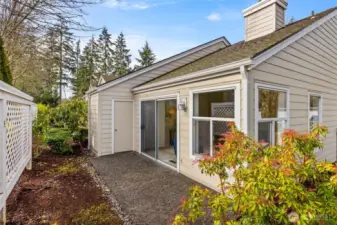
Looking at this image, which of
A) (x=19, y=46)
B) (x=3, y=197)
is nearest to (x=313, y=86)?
(x=3, y=197)

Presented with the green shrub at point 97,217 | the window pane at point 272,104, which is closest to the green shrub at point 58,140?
the green shrub at point 97,217

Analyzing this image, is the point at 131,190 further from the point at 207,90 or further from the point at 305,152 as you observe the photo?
the point at 305,152

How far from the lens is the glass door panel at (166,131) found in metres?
6.65

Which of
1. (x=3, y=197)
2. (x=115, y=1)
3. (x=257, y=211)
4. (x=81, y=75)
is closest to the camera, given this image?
(x=257, y=211)

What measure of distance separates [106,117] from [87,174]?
255 cm

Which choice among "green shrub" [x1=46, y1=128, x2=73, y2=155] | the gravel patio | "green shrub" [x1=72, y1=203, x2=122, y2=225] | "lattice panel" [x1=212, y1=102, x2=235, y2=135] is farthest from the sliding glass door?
"green shrub" [x1=46, y1=128, x2=73, y2=155]

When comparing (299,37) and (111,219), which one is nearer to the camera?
(111,219)

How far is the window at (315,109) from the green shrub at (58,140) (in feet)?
28.8

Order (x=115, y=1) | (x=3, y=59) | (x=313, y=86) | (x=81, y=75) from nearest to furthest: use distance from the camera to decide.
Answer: (x=115, y=1), (x=313, y=86), (x=3, y=59), (x=81, y=75)

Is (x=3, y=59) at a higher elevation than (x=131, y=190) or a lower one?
higher

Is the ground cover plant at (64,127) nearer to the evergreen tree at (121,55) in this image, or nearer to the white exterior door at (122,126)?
the white exterior door at (122,126)

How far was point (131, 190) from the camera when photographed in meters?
4.49

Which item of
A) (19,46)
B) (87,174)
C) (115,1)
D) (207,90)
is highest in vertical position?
(19,46)

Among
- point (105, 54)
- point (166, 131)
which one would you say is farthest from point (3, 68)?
point (105, 54)
